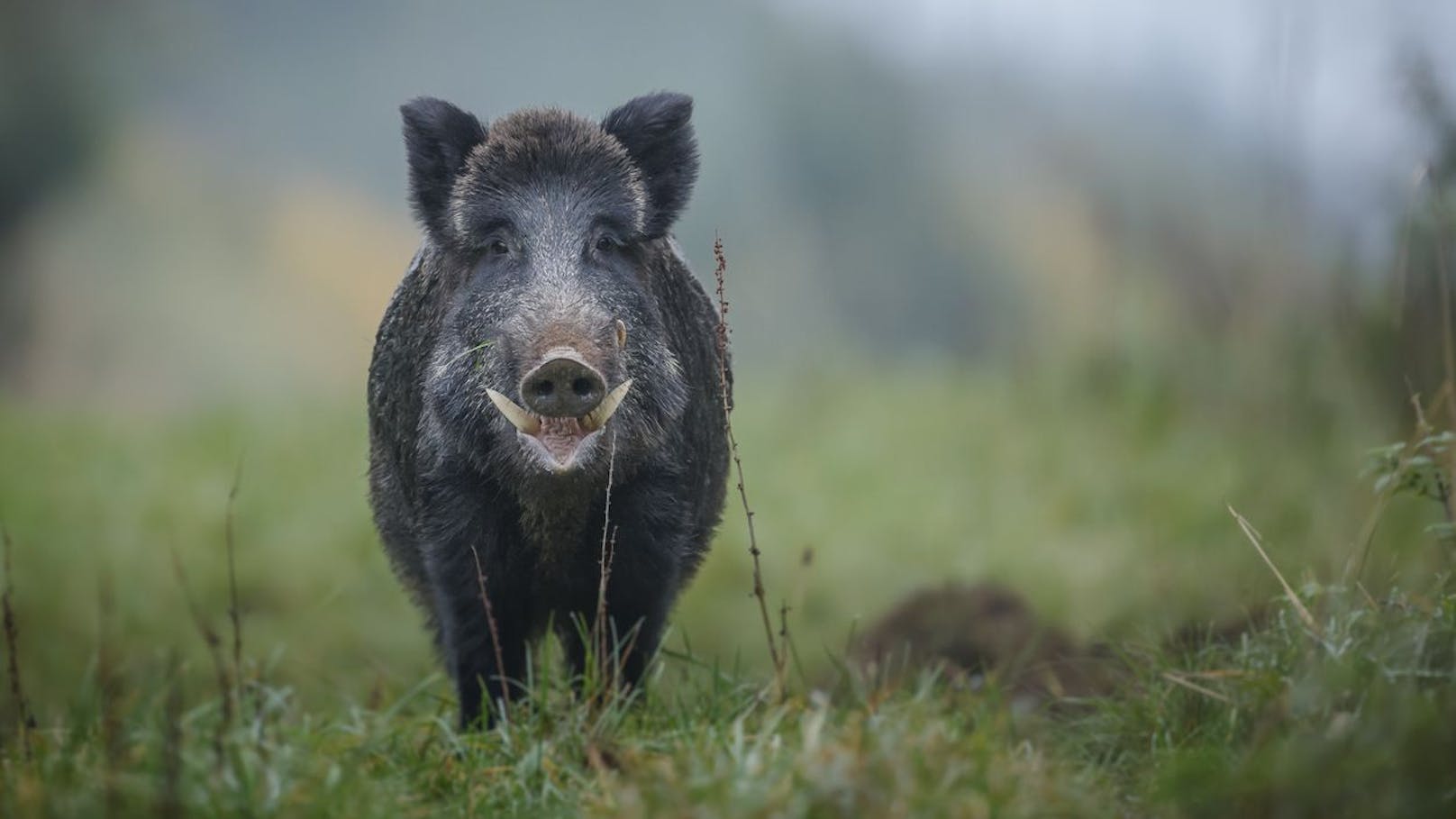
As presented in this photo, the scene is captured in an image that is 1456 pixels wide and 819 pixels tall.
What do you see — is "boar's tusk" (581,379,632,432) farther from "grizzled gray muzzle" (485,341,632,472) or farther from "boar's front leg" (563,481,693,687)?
"boar's front leg" (563,481,693,687)

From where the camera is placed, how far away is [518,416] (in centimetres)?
381

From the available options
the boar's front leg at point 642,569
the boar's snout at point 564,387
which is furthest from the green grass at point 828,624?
the boar's snout at point 564,387

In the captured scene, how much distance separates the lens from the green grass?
9.48 feet

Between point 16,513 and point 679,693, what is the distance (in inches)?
299

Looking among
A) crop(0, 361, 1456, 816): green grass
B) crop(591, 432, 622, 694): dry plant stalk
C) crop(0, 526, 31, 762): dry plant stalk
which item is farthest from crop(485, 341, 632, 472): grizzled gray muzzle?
crop(0, 526, 31, 762): dry plant stalk

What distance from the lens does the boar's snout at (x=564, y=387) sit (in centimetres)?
361

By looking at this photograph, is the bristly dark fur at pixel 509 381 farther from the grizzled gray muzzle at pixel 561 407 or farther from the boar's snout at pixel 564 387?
the boar's snout at pixel 564 387

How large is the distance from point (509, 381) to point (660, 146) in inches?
38.5

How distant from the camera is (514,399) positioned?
394 centimetres

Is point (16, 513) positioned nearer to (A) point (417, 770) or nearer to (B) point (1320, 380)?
(A) point (417, 770)

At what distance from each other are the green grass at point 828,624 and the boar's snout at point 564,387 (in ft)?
2.38

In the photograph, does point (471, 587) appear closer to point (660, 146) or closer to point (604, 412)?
point (604, 412)

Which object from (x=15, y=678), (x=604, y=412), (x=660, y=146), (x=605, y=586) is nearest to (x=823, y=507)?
(x=660, y=146)

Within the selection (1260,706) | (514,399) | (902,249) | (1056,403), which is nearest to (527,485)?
(514,399)
